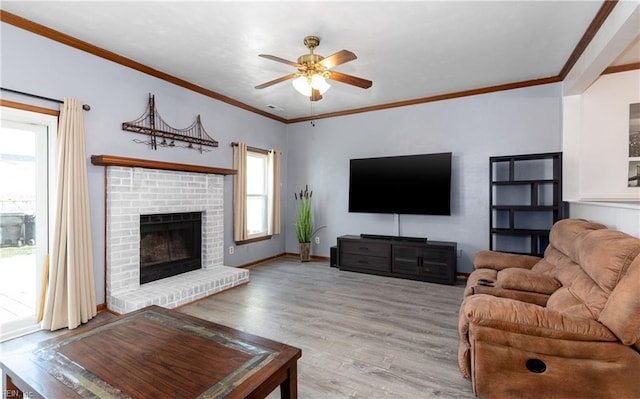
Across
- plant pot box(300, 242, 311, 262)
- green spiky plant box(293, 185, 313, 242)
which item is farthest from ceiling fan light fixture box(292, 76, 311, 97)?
plant pot box(300, 242, 311, 262)

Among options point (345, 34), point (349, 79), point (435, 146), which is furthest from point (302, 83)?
point (435, 146)

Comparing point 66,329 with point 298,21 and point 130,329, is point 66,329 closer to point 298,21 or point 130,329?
point 130,329

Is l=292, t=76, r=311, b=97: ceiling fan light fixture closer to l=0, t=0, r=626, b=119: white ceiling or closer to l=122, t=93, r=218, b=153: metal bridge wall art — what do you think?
l=0, t=0, r=626, b=119: white ceiling

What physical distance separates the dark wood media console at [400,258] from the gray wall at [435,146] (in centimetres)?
39

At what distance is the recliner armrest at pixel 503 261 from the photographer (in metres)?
3.12

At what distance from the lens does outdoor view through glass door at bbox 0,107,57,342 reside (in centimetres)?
267

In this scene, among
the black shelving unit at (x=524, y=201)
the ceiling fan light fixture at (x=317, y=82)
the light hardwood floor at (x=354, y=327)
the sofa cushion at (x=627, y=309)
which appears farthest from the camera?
the black shelving unit at (x=524, y=201)

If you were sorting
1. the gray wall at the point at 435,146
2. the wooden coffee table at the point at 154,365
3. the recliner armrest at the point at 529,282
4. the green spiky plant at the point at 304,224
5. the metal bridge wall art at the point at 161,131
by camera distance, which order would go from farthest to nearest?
the green spiky plant at the point at 304,224 < the gray wall at the point at 435,146 < the metal bridge wall art at the point at 161,131 < the recliner armrest at the point at 529,282 < the wooden coffee table at the point at 154,365

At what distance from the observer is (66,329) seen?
2.86m

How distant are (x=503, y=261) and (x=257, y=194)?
3937 mm

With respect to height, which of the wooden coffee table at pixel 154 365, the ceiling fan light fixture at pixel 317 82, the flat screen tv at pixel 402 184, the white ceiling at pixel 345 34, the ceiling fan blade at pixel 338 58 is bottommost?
the wooden coffee table at pixel 154 365

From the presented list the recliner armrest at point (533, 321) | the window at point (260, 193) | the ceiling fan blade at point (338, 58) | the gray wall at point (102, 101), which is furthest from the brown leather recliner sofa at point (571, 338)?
the window at point (260, 193)

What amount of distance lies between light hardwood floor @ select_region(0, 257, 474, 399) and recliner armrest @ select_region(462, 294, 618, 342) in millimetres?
554

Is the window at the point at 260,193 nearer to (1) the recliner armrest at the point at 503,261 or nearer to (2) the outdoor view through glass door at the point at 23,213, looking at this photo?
(2) the outdoor view through glass door at the point at 23,213
